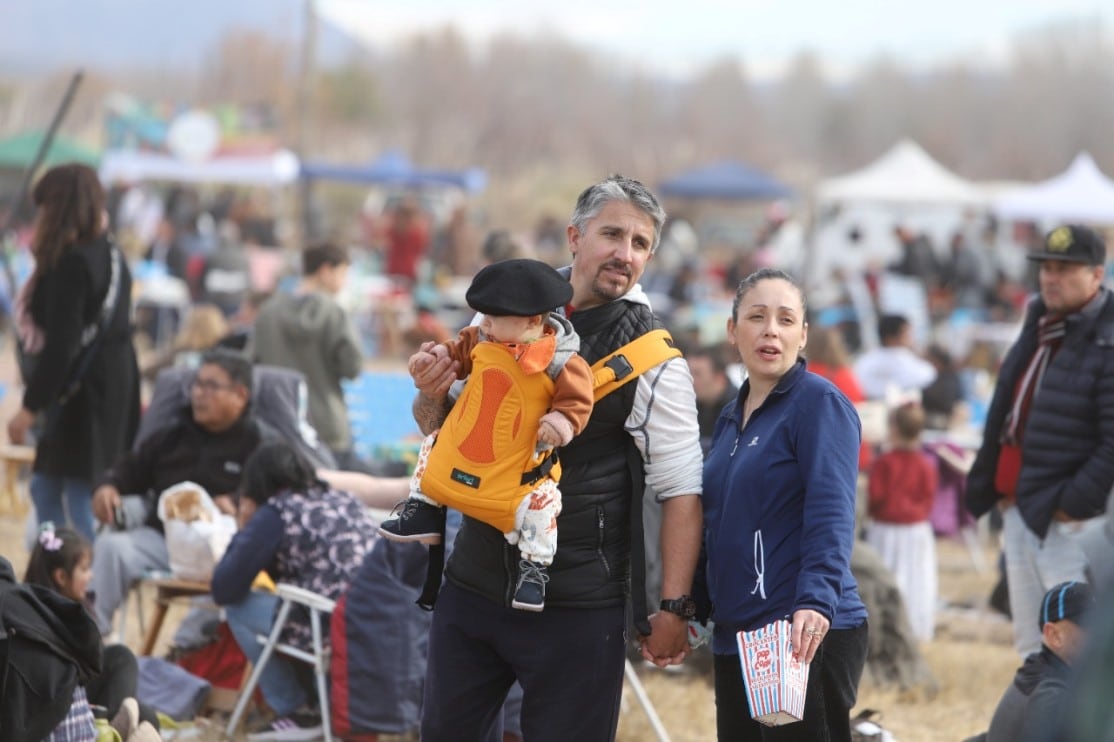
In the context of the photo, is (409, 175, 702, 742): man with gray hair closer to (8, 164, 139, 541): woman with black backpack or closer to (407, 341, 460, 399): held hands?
(407, 341, 460, 399): held hands

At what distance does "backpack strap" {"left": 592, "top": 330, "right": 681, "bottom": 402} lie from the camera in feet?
10.8

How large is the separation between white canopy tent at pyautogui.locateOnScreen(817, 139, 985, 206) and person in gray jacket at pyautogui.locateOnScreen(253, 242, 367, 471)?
12944mm

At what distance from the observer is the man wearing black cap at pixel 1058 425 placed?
5043 mm

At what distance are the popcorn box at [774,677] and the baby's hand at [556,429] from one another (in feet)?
2.05

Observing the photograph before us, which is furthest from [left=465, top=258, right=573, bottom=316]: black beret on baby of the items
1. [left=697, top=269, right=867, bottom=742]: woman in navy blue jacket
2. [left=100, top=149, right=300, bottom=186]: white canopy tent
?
[left=100, top=149, right=300, bottom=186]: white canopy tent

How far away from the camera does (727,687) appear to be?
3.51 metres

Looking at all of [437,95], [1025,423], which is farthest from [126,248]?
[437,95]

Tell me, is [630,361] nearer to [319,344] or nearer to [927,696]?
[927,696]

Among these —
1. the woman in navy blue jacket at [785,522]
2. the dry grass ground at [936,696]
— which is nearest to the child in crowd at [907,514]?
the dry grass ground at [936,696]

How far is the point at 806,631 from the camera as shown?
3211mm

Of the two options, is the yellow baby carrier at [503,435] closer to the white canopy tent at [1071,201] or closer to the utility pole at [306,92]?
the white canopy tent at [1071,201]

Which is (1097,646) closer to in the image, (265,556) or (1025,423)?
(1025,423)

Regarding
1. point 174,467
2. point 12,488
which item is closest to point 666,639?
point 174,467

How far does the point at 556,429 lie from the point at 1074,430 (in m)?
2.64
